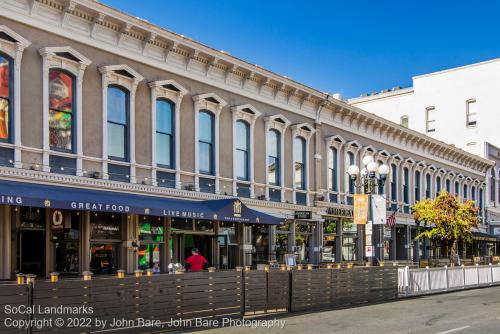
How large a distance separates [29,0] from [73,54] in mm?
1788

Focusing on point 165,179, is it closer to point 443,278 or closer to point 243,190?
point 243,190

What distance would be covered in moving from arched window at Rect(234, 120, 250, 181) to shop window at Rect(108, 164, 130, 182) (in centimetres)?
564

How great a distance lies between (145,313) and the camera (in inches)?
511

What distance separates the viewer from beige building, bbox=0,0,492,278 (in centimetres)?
1661

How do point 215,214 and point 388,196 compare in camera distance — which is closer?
point 215,214

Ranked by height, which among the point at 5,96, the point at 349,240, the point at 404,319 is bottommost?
the point at 404,319

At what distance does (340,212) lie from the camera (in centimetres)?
3020

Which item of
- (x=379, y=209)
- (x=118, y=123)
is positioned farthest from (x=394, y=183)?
(x=118, y=123)

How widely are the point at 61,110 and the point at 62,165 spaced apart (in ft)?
4.93

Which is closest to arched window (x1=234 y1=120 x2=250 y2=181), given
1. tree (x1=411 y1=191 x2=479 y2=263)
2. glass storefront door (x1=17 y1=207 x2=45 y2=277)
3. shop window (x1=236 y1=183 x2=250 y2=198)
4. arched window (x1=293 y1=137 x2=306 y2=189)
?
shop window (x1=236 y1=183 x2=250 y2=198)

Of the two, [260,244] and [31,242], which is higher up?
[31,242]

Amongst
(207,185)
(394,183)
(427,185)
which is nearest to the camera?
(207,185)

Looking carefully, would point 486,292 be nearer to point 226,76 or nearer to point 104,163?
point 226,76

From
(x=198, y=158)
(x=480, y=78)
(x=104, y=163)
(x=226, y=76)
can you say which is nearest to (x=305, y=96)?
(x=226, y=76)
